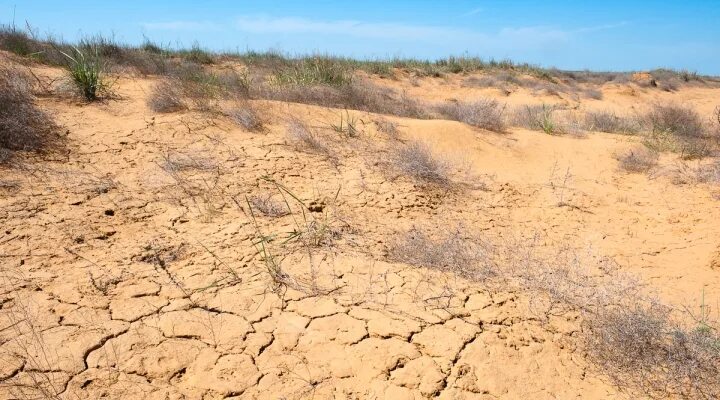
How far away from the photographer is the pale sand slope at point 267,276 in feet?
6.31

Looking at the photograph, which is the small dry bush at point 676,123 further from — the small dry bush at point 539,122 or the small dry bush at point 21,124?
the small dry bush at point 21,124

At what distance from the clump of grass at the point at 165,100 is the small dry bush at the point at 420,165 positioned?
8.08 feet

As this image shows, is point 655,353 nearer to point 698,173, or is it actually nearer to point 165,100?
point 698,173

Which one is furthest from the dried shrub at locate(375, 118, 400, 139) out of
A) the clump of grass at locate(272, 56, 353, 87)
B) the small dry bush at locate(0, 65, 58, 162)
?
the small dry bush at locate(0, 65, 58, 162)

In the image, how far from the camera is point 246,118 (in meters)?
4.80

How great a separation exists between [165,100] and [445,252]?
12.0 ft

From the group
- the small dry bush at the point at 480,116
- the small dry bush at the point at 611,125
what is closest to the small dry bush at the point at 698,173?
the small dry bush at the point at 611,125

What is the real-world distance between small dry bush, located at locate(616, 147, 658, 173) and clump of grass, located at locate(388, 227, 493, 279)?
3036 millimetres

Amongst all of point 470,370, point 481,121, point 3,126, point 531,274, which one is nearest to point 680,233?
point 531,274

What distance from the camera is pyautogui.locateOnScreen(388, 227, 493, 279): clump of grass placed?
2830 millimetres

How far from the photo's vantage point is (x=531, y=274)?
2859 millimetres

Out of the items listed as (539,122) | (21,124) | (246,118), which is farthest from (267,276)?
(539,122)

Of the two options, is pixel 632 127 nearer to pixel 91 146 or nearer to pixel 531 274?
pixel 531 274

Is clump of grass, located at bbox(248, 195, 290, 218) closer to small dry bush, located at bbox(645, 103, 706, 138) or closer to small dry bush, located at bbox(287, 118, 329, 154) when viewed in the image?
small dry bush, located at bbox(287, 118, 329, 154)
